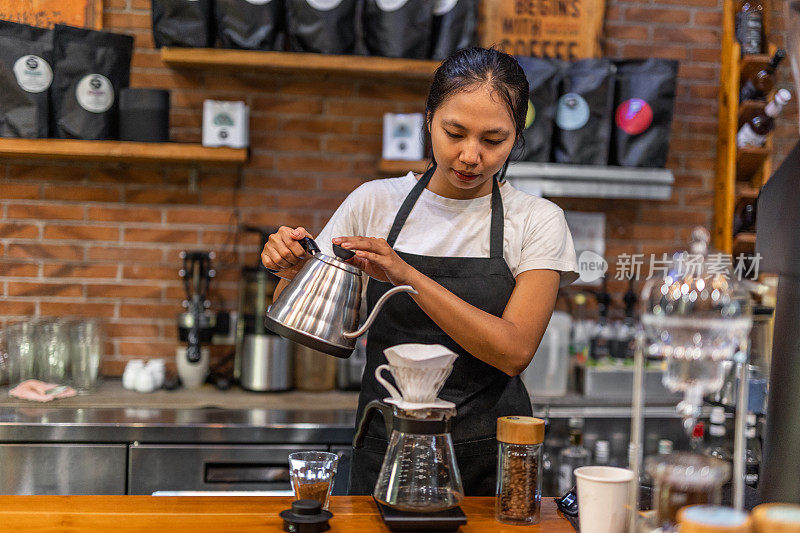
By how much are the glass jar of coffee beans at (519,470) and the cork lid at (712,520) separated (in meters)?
0.37

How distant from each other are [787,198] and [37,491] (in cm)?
217

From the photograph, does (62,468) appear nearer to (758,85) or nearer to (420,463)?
(420,463)

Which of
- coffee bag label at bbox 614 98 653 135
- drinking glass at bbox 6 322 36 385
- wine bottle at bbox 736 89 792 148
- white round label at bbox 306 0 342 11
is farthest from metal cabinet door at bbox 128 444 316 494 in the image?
wine bottle at bbox 736 89 792 148

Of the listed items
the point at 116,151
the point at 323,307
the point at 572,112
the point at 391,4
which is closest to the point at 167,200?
the point at 116,151

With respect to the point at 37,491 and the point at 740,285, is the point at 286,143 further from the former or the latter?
the point at 740,285

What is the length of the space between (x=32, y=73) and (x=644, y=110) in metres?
2.23

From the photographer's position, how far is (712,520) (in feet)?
2.89

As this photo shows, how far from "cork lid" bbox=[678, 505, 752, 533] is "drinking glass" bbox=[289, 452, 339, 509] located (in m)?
0.59

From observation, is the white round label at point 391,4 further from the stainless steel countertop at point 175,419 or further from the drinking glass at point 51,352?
the drinking glass at point 51,352

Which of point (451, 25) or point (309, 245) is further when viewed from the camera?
point (451, 25)

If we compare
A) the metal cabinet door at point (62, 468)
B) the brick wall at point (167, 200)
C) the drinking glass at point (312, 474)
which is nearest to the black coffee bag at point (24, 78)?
the brick wall at point (167, 200)

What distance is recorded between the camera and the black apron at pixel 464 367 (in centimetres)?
166

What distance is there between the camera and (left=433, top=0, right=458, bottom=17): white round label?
2.87 m

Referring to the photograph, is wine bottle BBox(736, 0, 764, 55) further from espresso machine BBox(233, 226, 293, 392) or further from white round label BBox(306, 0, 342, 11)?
espresso machine BBox(233, 226, 293, 392)
